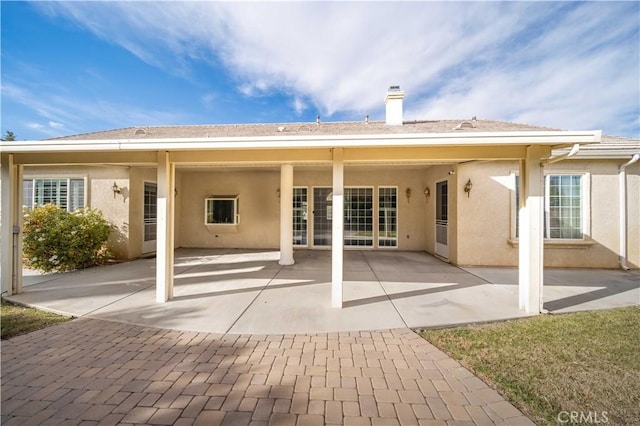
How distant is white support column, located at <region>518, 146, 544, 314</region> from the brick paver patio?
2410 mm

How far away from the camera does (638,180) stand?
24.6 feet

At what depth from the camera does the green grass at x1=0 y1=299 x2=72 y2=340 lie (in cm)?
369

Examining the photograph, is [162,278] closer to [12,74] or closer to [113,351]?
[113,351]

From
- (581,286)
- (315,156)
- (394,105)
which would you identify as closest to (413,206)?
(394,105)

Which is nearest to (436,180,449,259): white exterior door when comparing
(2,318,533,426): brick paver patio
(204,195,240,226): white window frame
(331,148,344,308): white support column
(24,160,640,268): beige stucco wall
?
(24,160,640,268): beige stucco wall

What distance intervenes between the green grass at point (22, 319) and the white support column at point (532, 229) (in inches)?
296

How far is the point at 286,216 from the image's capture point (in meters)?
Answer: 8.32

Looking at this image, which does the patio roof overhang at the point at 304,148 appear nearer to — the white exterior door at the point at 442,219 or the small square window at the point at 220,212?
the white exterior door at the point at 442,219

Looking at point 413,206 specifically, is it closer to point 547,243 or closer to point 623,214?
point 547,243

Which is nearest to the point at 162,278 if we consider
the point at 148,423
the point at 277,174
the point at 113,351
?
the point at 113,351

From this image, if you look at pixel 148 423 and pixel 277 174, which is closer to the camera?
pixel 148 423

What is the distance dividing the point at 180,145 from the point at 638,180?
469 inches

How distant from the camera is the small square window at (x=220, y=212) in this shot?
1053 centimetres

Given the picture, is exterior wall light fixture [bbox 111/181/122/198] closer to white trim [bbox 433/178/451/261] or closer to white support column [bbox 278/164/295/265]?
white support column [bbox 278/164/295/265]
